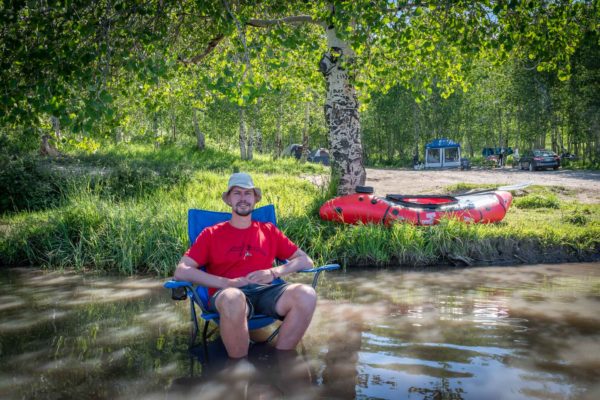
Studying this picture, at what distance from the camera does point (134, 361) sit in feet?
13.0

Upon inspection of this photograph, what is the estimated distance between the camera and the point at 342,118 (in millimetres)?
9461

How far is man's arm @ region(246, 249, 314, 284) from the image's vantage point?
4105mm

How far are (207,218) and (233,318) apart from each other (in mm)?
1325

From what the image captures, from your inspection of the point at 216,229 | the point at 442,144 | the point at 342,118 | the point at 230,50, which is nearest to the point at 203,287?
the point at 216,229

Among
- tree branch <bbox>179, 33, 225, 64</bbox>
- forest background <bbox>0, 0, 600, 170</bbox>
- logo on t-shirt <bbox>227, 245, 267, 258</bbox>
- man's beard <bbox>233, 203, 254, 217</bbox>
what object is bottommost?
logo on t-shirt <bbox>227, 245, 267, 258</bbox>

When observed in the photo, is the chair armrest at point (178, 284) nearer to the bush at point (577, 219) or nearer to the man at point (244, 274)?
the man at point (244, 274)

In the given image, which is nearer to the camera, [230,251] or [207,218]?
[230,251]

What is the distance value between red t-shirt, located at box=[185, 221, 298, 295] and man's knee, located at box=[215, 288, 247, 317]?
37 centimetres

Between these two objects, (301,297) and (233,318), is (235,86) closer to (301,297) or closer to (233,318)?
(301,297)

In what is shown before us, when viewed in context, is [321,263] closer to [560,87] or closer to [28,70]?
[28,70]

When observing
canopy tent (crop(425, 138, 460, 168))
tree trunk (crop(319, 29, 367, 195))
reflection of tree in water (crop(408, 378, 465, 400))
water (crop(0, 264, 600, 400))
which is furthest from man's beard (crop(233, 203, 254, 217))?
canopy tent (crop(425, 138, 460, 168))

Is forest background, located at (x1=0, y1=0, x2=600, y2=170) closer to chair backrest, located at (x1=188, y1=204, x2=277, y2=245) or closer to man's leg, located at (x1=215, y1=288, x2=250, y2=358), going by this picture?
chair backrest, located at (x1=188, y1=204, x2=277, y2=245)

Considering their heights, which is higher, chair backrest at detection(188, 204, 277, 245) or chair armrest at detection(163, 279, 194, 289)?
chair backrest at detection(188, 204, 277, 245)

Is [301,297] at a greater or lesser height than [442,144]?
lesser
